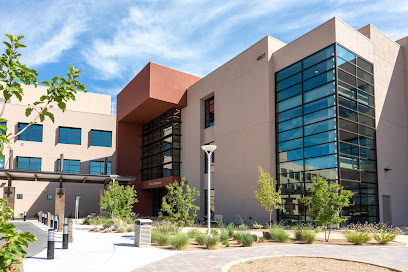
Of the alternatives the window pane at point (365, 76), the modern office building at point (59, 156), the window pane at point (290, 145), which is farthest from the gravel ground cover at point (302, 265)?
the modern office building at point (59, 156)

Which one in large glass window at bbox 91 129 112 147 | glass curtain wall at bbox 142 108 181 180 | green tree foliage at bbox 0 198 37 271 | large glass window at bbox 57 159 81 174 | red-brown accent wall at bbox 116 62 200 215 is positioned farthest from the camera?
large glass window at bbox 91 129 112 147

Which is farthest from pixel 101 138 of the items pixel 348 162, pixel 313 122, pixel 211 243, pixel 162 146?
pixel 211 243

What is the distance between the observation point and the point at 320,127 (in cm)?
2423

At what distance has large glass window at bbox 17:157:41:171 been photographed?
4378 cm

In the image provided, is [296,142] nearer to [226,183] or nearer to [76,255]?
[226,183]

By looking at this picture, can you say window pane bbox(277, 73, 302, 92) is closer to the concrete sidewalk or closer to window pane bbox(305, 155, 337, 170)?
window pane bbox(305, 155, 337, 170)

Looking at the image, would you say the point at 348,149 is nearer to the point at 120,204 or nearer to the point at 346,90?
the point at 346,90

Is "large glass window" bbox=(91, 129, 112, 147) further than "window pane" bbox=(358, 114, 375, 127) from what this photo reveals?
Yes

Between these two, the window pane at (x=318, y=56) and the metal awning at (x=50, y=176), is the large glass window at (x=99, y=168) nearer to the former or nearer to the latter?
the metal awning at (x=50, y=176)

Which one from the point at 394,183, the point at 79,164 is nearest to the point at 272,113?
the point at 394,183

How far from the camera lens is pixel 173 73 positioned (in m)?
38.8

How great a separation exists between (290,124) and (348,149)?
448cm

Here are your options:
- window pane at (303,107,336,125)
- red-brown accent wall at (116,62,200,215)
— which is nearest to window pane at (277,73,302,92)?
window pane at (303,107,336,125)

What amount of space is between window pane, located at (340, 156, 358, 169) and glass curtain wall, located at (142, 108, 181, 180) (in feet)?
65.3
